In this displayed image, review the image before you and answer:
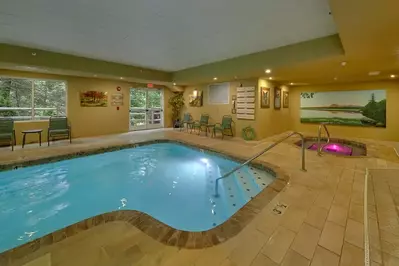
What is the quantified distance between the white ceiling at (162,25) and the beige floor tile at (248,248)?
9.60 ft

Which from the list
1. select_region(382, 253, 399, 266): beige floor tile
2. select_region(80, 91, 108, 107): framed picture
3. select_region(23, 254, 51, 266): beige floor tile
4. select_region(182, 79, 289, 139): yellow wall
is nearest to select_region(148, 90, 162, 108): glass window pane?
select_region(182, 79, 289, 139): yellow wall

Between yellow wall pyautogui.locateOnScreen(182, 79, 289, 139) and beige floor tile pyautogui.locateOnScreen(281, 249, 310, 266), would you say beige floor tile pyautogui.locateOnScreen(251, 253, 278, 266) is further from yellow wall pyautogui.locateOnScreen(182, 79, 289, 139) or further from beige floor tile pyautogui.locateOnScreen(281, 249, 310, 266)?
yellow wall pyautogui.locateOnScreen(182, 79, 289, 139)

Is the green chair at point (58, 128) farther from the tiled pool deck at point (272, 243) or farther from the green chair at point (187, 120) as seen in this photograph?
the tiled pool deck at point (272, 243)

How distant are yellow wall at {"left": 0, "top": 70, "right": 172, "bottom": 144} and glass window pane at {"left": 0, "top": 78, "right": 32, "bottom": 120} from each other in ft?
0.85

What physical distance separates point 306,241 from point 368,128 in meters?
8.20

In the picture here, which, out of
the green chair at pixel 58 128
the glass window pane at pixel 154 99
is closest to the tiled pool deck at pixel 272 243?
the green chair at pixel 58 128

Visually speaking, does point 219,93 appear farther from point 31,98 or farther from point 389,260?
point 389,260

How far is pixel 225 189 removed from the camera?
374cm

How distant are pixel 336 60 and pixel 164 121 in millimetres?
7955

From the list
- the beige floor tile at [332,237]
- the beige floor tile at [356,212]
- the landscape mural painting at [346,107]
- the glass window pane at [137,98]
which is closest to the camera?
the beige floor tile at [332,237]

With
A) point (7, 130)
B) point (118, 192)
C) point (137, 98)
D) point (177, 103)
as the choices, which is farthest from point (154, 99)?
point (118, 192)

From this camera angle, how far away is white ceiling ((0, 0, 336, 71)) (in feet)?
9.38

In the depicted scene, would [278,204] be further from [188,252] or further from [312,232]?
[188,252]

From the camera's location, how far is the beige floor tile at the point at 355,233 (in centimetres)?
187
